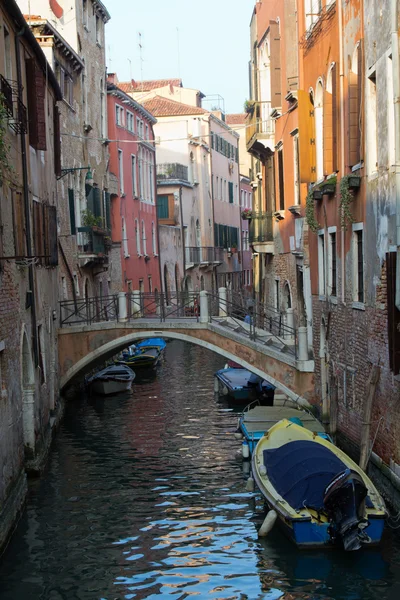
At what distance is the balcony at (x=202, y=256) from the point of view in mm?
46866

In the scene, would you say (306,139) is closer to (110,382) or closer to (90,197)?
(110,382)

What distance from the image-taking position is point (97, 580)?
11320mm

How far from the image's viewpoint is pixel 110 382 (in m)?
25.8

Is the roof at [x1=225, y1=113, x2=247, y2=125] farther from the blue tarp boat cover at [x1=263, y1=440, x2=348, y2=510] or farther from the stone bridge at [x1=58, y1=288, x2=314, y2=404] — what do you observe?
the blue tarp boat cover at [x1=263, y1=440, x2=348, y2=510]

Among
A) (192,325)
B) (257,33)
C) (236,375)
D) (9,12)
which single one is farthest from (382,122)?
(257,33)

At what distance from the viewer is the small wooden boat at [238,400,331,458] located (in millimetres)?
16719

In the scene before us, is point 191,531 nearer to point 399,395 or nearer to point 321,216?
point 399,395

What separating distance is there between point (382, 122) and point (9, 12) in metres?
5.92

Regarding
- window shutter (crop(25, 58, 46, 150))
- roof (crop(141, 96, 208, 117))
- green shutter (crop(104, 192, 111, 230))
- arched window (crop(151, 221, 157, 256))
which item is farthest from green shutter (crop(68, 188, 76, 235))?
roof (crop(141, 96, 208, 117))

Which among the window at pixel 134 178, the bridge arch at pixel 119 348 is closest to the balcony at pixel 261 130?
the bridge arch at pixel 119 348

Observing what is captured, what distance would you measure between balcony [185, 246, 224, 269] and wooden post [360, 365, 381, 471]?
33165mm

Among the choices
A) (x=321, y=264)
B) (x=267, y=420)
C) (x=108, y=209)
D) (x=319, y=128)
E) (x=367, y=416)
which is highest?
(x=319, y=128)

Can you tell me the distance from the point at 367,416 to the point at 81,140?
1686 centimetres

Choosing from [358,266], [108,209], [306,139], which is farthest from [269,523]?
[108,209]
